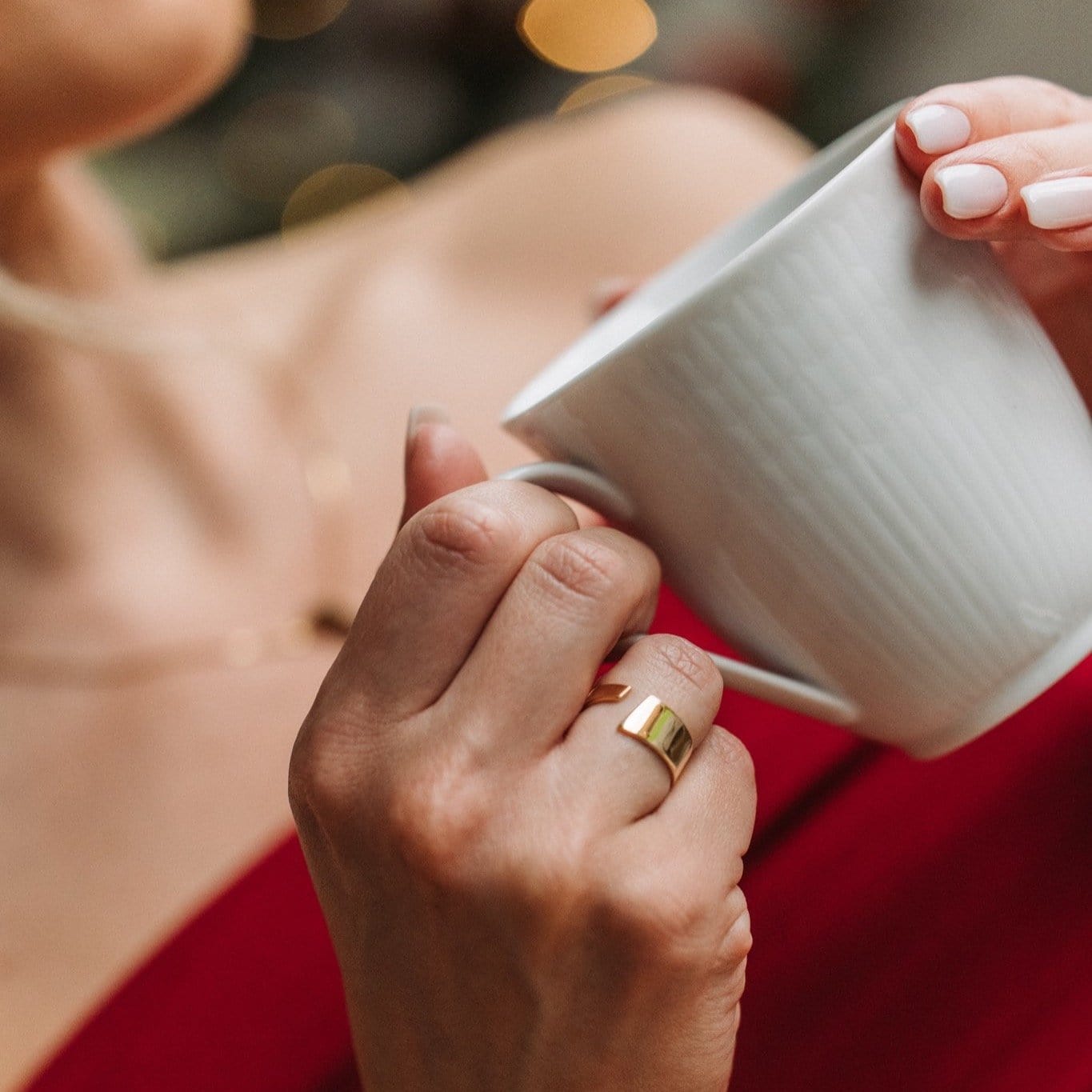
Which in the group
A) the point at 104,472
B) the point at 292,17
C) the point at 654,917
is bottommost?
the point at 104,472

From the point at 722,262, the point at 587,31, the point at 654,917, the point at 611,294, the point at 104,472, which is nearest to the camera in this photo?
the point at 654,917

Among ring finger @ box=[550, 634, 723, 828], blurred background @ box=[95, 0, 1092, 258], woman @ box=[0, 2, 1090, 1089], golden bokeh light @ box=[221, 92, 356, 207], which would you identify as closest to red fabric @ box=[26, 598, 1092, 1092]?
woman @ box=[0, 2, 1090, 1089]

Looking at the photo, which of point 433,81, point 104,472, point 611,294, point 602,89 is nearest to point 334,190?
point 433,81

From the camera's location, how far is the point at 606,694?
412 mm

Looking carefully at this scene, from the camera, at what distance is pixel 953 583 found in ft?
1.43

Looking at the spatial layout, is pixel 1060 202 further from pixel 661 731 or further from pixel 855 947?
pixel 855 947

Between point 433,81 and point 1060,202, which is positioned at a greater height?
point 1060,202

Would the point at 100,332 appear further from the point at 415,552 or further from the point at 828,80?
the point at 828,80

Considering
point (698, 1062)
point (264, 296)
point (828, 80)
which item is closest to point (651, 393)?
point (698, 1062)

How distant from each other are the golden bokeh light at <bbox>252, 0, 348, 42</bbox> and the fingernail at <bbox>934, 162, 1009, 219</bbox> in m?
2.03

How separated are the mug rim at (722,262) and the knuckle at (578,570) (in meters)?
0.06

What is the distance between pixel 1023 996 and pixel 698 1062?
8.2 inches

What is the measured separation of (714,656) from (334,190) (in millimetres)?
1995

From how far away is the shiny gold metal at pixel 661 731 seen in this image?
40 centimetres
